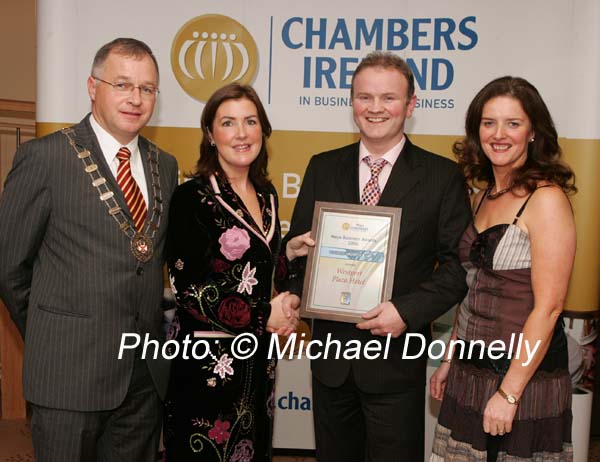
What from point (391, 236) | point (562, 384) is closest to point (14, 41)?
point (391, 236)

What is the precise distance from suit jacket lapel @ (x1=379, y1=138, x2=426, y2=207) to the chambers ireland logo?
1.68 m

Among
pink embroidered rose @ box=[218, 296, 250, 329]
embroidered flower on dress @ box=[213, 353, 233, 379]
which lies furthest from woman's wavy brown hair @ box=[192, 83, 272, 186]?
embroidered flower on dress @ box=[213, 353, 233, 379]

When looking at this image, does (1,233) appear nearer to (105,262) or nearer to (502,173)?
(105,262)

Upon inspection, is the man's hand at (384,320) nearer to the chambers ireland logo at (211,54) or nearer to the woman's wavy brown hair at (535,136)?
the woman's wavy brown hair at (535,136)

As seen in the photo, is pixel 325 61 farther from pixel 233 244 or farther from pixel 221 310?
pixel 221 310

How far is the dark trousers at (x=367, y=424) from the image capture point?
2.53 m

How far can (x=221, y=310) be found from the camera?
8.33ft

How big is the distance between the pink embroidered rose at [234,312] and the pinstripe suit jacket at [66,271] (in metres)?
0.38

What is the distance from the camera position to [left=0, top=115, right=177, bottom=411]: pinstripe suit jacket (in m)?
2.37

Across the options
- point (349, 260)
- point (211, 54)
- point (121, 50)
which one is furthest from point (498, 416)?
point (211, 54)

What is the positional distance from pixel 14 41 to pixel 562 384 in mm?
5336

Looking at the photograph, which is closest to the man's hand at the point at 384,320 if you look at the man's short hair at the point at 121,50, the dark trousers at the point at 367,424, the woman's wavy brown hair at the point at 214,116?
the dark trousers at the point at 367,424

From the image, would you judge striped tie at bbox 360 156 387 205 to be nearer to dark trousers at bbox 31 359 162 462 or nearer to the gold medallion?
the gold medallion

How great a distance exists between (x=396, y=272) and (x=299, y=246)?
45cm
